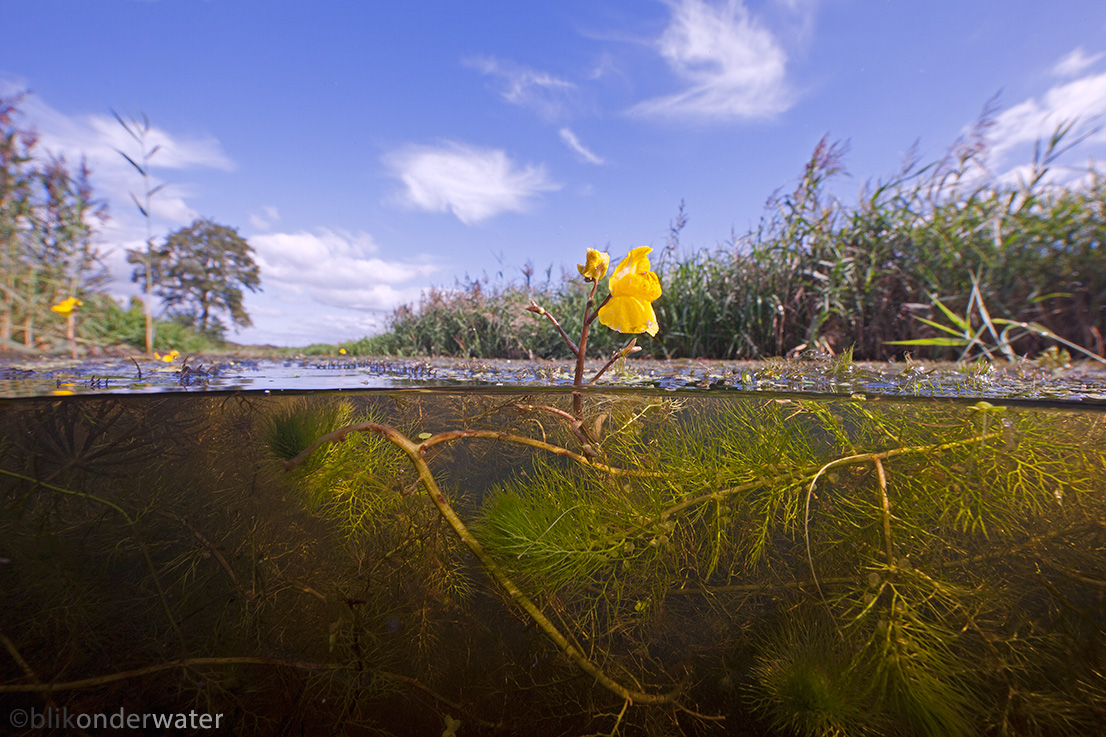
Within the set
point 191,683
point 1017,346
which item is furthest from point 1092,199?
point 191,683

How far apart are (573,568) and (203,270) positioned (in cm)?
290

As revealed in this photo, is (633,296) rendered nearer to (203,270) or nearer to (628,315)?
(628,315)

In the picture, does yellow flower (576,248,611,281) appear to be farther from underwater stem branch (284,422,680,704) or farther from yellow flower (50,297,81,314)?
yellow flower (50,297,81,314)

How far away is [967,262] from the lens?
13.0ft

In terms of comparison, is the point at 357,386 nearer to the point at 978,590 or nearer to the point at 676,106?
the point at 676,106

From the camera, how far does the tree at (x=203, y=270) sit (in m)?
2.81

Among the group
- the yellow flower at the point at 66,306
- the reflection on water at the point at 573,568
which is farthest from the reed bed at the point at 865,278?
the yellow flower at the point at 66,306

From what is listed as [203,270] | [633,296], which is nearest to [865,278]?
[633,296]

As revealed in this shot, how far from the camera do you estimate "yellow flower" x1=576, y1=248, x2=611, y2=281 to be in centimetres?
167

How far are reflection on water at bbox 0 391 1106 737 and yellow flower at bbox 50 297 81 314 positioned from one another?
0.53m

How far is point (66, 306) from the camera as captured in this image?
8.81ft

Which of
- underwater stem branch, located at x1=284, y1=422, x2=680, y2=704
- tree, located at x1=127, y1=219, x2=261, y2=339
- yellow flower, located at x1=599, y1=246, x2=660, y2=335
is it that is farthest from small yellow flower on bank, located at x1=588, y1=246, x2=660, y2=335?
tree, located at x1=127, y1=219, x2=261, y2=339

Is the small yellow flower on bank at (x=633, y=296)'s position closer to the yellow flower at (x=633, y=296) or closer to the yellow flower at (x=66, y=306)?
the yellow flower at (x=633, y=296)

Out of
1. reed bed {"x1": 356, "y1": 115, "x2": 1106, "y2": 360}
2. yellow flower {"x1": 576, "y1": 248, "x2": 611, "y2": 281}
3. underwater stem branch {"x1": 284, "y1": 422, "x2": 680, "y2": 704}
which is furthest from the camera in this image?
reed bed {"x1": 356, "y1": 115, "x2": 1106, "y2": 360}
